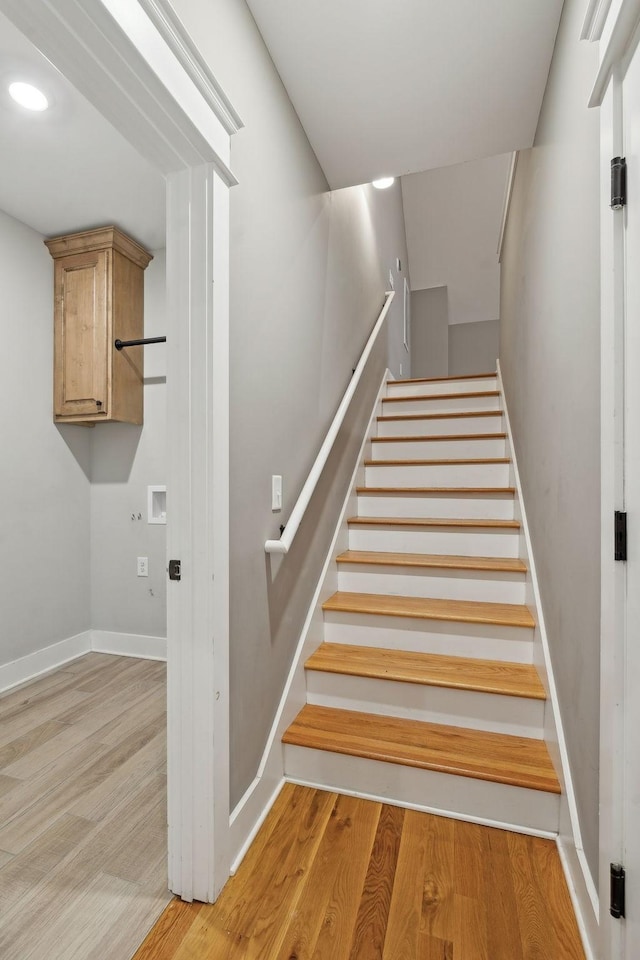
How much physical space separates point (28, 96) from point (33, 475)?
1648 millimetres

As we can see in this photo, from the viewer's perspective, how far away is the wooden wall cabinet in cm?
251

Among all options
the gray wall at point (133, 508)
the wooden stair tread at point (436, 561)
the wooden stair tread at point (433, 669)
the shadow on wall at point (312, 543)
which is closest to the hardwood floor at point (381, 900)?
the wooden stair tread at point (433, 669)

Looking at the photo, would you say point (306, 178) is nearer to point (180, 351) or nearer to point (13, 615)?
point (180, 351)

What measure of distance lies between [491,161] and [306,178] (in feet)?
13.6

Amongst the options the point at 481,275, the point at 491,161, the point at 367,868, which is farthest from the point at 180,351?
the point at 481,275

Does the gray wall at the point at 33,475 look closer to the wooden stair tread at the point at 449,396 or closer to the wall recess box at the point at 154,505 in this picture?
the wall recess box at the point at 154,505

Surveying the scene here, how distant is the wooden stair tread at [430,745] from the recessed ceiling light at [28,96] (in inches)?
92.3

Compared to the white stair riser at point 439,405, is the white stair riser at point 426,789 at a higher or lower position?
lower

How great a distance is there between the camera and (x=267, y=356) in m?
1.50

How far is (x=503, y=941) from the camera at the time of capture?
Answer: 3.46 feet

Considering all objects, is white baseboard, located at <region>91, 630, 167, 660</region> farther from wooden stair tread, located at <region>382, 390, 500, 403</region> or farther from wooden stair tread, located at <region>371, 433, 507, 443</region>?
wooden stair tread, located at <region>382, 390, 500, 403</region>

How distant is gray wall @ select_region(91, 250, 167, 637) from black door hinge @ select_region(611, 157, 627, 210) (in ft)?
7.63

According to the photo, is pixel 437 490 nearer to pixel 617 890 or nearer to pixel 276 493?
pixel 276 493

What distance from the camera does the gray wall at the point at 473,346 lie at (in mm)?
7055
